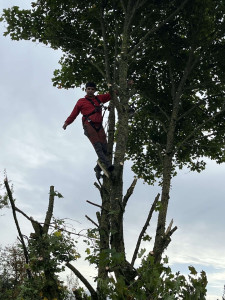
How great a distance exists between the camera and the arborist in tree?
7996mm

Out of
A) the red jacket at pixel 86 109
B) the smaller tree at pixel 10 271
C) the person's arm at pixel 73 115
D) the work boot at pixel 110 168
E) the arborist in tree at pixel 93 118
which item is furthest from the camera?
the smaller tree at pixel 10 271

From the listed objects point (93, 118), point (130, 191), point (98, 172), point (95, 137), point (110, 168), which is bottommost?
point (130, 191)

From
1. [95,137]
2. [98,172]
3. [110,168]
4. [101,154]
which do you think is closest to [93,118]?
[95,137]

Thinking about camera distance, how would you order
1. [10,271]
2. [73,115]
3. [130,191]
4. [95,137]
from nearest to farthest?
[130,191]
[95,137]
[73,115]
[10,271]

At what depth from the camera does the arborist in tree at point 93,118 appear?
8.00 metres

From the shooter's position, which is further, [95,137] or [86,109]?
[86,109]

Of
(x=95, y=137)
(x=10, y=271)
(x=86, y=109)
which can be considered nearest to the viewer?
(x=95, y=137)

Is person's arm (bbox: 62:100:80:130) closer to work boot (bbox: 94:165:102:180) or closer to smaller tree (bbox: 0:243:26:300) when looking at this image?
work boot (bbox: 94:165:102:180)

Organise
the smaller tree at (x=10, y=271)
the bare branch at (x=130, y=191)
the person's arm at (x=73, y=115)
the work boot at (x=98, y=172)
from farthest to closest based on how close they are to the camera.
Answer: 1. the smaller tree at (x=10, y=271)
2. the person's arm at (x=73, y=115)
3. the work boot at (x=98, y=172)
4. the bare branch at (x=130, y=191)

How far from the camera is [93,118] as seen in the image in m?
8.19

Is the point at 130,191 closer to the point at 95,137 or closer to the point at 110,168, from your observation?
the point at 110,168

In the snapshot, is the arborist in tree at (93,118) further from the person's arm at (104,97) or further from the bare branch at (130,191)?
the bare branch at (130,191)

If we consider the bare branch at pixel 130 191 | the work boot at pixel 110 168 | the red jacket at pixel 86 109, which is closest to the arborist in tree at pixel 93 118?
the red jacket at pixel 86 109

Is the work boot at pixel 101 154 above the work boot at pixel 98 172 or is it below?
above
